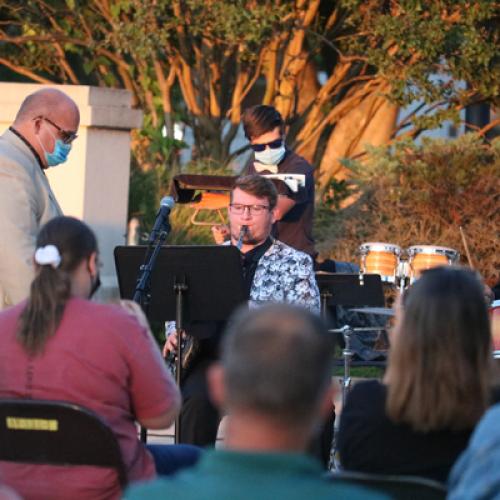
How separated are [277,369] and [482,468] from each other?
721mm

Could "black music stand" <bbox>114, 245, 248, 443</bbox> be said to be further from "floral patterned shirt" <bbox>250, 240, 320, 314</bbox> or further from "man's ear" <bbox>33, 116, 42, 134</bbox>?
"man's ear" <bbox>33, 116, 42, 134</bbox>

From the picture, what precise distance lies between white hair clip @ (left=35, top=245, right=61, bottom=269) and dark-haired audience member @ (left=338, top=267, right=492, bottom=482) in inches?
43.8

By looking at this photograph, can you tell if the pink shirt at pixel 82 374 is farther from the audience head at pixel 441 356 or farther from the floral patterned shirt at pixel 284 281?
the floral patterned shirt at pixel 284 281

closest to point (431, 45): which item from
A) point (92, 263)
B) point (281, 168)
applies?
point (281, 168)

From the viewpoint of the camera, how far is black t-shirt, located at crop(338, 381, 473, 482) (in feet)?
12.0

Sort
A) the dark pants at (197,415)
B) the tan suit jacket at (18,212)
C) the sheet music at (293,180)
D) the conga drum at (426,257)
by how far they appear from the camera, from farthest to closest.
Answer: the conga drum at (426,257)
the sheet music at (293,180)
the dark pants at (197,415)
the tan suit jacket at (18,212)

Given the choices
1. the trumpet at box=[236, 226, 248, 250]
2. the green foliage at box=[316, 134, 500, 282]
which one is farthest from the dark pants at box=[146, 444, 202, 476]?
the green foliage at box=[316, 134, 500, 282]

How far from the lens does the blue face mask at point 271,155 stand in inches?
331

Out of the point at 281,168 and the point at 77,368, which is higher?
the point at 281,168

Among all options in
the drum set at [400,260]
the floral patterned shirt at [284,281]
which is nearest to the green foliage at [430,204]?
the drum set at [400,260]

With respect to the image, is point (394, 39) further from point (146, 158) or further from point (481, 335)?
point (481, 335)

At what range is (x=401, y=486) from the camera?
3.29 meters

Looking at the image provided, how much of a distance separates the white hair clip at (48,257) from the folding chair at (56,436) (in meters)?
0.49

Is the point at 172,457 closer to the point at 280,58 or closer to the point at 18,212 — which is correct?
the point at 18,212
